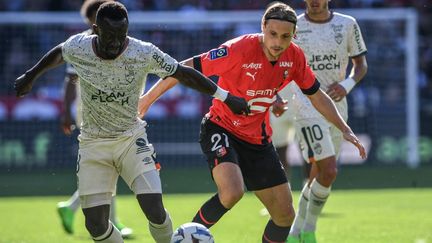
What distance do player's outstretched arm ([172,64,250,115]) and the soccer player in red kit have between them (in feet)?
2.09

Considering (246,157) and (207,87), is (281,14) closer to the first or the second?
(207,87)

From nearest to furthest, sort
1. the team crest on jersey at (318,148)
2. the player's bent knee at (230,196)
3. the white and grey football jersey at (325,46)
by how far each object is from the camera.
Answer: the player's bent knee at (230,196)
the team crest on jersey at (318,148)
the white and grey football jersey at (325,46)

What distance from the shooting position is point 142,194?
7.38m

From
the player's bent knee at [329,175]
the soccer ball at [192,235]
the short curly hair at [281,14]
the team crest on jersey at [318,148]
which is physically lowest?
the player's bent knee at [329,175]

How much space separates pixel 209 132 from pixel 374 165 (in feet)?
43.1

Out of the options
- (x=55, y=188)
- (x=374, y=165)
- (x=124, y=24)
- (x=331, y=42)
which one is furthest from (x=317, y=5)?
(x=374, y=165)

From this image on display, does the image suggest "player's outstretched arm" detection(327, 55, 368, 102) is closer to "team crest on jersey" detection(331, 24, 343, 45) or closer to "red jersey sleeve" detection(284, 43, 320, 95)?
"team crest on jersey" detection(331, 24, 343, 45)

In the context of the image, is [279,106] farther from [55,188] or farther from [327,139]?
[55,188]

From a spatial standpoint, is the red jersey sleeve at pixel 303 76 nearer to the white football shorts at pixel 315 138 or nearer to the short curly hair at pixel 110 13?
the white football shorts at pixel 315 138

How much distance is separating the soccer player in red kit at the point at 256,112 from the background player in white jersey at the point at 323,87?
145cm

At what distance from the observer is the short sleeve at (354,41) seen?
1003 cm

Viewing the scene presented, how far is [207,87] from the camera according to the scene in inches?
285

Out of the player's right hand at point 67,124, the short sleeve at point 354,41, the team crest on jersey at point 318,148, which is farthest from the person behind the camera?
the player's right hand at point 67,124

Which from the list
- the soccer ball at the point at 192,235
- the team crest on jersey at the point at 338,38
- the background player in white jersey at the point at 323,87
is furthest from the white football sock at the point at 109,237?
the team crest on jersey at the point at 338,38
